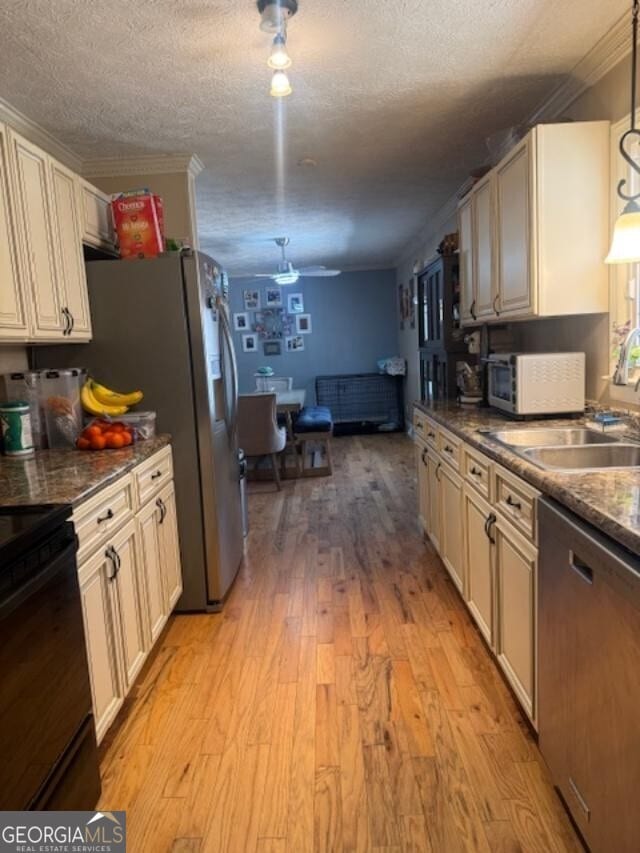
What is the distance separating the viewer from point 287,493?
4.99 m

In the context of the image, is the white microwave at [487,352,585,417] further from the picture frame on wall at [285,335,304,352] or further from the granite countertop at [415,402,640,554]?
the picture frame on wall at [285,335,304,352]

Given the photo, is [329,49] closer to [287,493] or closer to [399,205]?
[399,205]

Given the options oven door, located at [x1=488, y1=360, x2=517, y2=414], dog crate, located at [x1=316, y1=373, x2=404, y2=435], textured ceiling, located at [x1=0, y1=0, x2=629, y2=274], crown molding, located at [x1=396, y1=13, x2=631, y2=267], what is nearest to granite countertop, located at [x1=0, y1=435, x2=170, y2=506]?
textured ceiling, located at [x1=0, y1=0, x2=629, y2=274]

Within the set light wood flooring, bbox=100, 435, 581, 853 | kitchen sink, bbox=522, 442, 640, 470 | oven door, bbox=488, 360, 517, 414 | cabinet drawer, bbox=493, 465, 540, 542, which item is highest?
oven door, bbox=488, 360, 517, 414

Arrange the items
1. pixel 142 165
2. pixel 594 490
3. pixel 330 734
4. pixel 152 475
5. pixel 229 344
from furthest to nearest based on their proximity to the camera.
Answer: pixel 142 165 < pixel 229 344 < pixel 152 475 < pixel 330 734 < pixel 594 490

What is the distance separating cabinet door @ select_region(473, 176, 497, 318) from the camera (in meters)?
2.78

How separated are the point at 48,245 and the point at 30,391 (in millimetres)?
631

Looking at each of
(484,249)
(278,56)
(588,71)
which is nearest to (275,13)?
(278,56)

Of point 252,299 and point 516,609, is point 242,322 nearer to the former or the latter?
point 252,299

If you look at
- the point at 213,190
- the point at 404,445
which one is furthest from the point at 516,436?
the point at 404,445

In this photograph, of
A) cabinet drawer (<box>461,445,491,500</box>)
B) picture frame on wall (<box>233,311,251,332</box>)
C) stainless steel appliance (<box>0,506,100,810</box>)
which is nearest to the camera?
stainless steel appliance (<box>0,506,100,810</box>)

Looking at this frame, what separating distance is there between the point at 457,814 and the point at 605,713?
2.01ft

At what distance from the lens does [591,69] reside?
2.35m

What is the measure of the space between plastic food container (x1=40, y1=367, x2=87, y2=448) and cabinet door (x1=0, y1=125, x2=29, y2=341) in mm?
411
